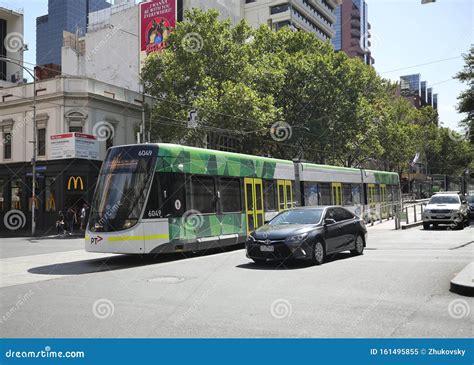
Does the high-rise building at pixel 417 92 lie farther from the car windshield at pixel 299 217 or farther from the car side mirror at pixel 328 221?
the car side mirror at pixel 328 221

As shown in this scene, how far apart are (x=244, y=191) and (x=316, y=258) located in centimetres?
682

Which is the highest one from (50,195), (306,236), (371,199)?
(50,195)

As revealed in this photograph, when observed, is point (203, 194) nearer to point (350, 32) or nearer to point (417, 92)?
point (350, 32)

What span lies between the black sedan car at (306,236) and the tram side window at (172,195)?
3087 mm

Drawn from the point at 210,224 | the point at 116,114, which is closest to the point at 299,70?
the point at 116,114

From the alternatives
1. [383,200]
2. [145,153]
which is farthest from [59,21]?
[145,153]

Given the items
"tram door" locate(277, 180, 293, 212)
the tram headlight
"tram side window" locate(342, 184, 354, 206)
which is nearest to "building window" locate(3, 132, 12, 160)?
"tram door" locate(277, 180, 293, 212)

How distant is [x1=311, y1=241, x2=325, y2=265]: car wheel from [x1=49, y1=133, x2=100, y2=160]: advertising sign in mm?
23660

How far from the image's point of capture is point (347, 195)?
28922mm

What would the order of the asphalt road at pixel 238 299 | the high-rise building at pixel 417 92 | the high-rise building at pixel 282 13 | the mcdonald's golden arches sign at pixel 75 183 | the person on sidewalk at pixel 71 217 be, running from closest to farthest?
the asphalt road at pixel 238 299 < the person on sidewalk at pixel 71 217 < the mcdonald's golden arches sign at pixel 75 183 < the high-rise building at pixel 282 13 < the high-rise building at pixel 417 92

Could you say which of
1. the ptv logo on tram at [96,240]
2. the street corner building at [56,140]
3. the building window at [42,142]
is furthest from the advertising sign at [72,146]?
the ptv logo on tram at [96,240]

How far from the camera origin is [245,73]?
3422 centimetres

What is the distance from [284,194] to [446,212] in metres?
9.27

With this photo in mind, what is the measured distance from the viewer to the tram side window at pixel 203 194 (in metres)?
15.8
